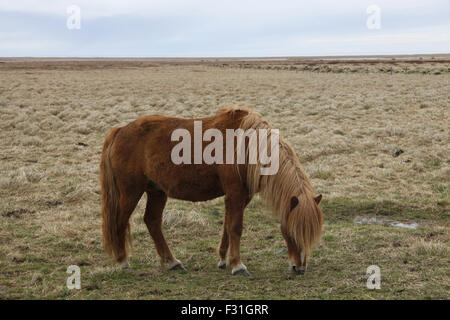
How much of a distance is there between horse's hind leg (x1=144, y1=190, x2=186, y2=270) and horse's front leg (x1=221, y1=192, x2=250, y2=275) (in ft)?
2.15

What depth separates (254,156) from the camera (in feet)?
14.6

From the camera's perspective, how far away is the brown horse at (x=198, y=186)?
4.27m

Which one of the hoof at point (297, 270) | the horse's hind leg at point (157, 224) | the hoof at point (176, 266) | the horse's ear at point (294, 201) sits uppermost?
the horse's ear at point (294, 201)

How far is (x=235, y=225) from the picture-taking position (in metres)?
4.58

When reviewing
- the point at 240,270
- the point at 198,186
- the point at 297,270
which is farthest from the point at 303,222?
the point at 198,186

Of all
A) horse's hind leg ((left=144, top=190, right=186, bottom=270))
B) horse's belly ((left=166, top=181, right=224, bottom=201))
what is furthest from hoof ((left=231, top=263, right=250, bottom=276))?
horse's belly ((left=166, top=181, right=224, bottom=201))

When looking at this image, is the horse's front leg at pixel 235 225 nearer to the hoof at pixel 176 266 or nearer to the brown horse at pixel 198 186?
the brown horse at pixel 198 186

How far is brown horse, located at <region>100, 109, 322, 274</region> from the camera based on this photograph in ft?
14.0

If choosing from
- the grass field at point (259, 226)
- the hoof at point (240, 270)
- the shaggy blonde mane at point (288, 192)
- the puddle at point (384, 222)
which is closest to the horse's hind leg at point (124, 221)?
the grass field at point (259, 226)

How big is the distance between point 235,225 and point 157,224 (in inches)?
41.6

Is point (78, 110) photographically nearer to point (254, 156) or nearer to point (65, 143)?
point (65, 143)

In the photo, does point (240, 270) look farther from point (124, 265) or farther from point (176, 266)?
point (124, 265)

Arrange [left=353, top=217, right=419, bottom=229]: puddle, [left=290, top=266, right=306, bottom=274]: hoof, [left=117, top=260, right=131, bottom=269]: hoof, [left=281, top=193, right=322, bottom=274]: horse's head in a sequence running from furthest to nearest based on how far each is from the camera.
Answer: [left=353, top=217, right=419, bottom=229]: puddle
[left=117, top=260, right=131, bottom=269]: hoof
[left=290, top=266, right=306, bottom=274]: hoof
[left=281, top=193, right=322, bottom=274]: horse's head

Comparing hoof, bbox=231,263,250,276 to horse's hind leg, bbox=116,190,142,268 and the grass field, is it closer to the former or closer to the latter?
the grass field
